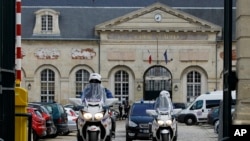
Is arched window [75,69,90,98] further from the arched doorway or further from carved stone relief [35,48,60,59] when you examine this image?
the arched doorway

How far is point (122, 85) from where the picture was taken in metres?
67.6

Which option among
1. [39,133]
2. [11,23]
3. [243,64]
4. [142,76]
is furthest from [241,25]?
[142,76]

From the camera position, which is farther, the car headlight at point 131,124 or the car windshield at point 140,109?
the car windshield at point 140,109

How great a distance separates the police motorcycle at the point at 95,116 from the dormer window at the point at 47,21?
166ft

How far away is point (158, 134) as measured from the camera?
21016mm

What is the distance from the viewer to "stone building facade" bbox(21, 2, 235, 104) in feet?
221

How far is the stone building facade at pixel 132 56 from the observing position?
6750cm

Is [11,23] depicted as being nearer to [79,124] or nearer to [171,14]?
[79,124]

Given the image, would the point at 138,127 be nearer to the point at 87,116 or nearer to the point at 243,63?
the point at 87,116

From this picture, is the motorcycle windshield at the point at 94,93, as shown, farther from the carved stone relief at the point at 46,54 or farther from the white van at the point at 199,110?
the carved stone relief at the point at 46,54

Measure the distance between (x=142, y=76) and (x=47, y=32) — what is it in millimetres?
9834

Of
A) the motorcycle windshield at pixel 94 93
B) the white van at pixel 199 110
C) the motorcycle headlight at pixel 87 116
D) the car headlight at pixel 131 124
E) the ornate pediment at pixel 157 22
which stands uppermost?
the ornate pediment at pixel 157 22

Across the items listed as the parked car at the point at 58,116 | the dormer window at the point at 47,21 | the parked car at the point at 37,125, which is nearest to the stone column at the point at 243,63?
the parked car at the point at 37,125

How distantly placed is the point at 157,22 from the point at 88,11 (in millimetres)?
7017
